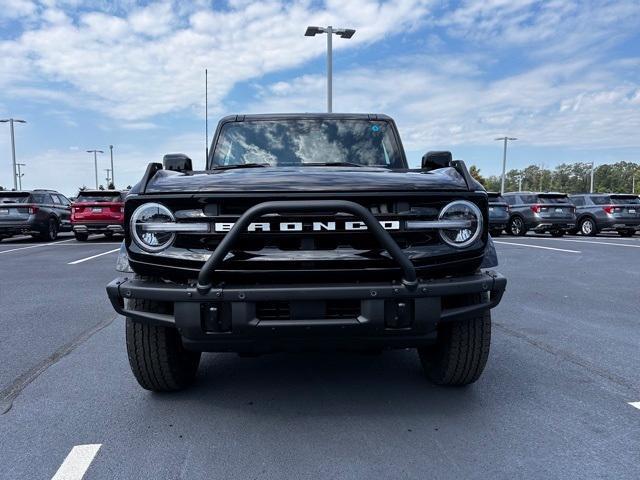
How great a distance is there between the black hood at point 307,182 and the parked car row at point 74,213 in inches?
494

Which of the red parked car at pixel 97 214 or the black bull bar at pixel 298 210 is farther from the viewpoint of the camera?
the red parked car at pixel 97 214

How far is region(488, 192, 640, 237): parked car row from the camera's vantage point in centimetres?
1700

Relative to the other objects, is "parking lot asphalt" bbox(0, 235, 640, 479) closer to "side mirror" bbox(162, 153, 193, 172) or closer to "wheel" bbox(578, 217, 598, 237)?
"side mirror" bbox(162, 153, 193, 172)

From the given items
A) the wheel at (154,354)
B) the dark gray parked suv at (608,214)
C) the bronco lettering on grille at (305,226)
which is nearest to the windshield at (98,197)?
the wheel at (154,354)

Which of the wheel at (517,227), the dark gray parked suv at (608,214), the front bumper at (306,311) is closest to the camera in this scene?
the front bumper at (306,311)

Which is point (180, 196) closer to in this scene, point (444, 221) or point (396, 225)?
point (396, 225)

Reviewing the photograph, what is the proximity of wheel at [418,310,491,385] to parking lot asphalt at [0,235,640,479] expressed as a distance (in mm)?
146

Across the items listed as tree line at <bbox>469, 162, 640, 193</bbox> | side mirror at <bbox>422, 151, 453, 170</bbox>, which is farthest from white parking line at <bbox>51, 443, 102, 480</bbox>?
tree line at <bbox>469, 162, 640, 193</bbox>

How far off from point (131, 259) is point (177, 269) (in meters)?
0.29

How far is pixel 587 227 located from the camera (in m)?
18.3

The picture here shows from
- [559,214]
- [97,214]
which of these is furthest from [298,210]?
[559,214]

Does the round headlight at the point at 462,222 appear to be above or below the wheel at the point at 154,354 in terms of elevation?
above

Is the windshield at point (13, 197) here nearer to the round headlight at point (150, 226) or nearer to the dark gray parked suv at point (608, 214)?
the round headlight at point (150, 226)

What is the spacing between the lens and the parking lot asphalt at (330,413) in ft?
7.66
